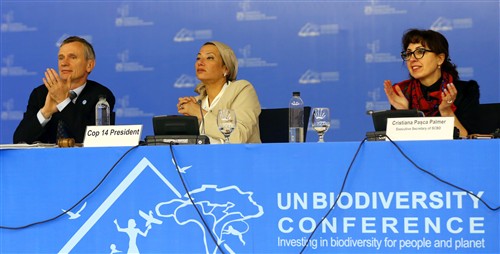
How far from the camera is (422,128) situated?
295cm

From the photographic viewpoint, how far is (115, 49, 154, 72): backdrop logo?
6.52 meters

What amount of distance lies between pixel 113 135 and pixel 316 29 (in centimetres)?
321

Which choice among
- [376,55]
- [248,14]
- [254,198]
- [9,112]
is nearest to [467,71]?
[376,55]

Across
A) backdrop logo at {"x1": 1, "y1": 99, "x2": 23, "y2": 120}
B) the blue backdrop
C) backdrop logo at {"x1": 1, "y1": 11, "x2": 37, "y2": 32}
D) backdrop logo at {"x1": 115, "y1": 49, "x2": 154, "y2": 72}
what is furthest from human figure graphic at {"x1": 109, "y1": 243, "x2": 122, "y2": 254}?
backdrop logo at {"x1": 1, "y1": 11, "x2": 37, "y2": 32}

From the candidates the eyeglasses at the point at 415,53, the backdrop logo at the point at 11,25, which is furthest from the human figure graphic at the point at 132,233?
the backdrop logo at the point at 11,25

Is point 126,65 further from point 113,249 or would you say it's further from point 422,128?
point 422,128

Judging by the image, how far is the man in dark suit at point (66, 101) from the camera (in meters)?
4.18

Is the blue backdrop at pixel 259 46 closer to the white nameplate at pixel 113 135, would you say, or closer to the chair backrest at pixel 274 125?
the chair backrest at pixel 274 125

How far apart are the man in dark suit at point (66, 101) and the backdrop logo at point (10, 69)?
2.20 meters

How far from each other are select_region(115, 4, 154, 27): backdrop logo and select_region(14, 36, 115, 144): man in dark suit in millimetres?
1957

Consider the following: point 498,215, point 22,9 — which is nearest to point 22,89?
point 22,9

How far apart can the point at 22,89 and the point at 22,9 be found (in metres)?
0.63

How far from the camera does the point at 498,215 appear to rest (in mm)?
2830

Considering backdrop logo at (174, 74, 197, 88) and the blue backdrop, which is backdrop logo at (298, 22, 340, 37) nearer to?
the blue backdrop
